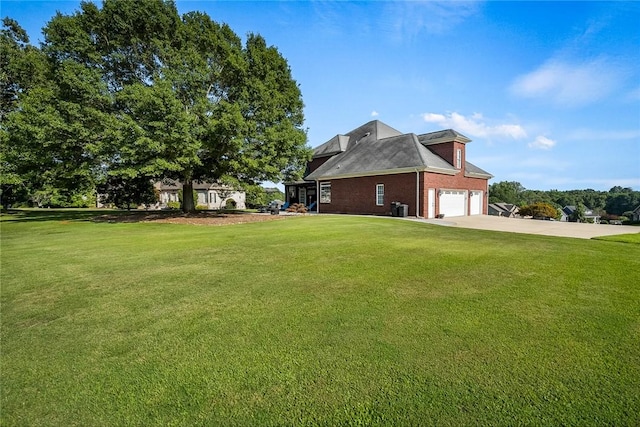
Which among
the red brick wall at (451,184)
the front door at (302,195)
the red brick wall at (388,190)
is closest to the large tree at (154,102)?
the red brick wall at (388,190)

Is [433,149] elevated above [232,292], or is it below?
above

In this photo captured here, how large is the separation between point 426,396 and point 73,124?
21874 mm

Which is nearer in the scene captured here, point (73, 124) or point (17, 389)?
point (17, 389)

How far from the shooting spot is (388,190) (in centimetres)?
2336

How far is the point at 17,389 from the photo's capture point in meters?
2.49

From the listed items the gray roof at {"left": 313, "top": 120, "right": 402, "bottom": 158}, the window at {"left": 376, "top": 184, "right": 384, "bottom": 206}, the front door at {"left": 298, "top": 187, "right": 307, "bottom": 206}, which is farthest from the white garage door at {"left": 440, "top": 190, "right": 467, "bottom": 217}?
the front door at {"left": 298, "top": 187, "right": 307, "bottom": 206}

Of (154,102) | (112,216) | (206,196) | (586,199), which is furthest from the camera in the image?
(586,199)

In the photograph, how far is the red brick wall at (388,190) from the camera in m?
21.9

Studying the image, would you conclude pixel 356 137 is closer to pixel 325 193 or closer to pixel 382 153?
pixel 382 153

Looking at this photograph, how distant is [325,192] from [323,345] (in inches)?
997

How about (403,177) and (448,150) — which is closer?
(403,177)

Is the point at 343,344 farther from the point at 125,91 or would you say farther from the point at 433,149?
the point at 433,149

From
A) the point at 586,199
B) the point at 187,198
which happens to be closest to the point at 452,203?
the point at 187,198

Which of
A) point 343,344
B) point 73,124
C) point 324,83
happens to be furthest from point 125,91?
point 343,344
